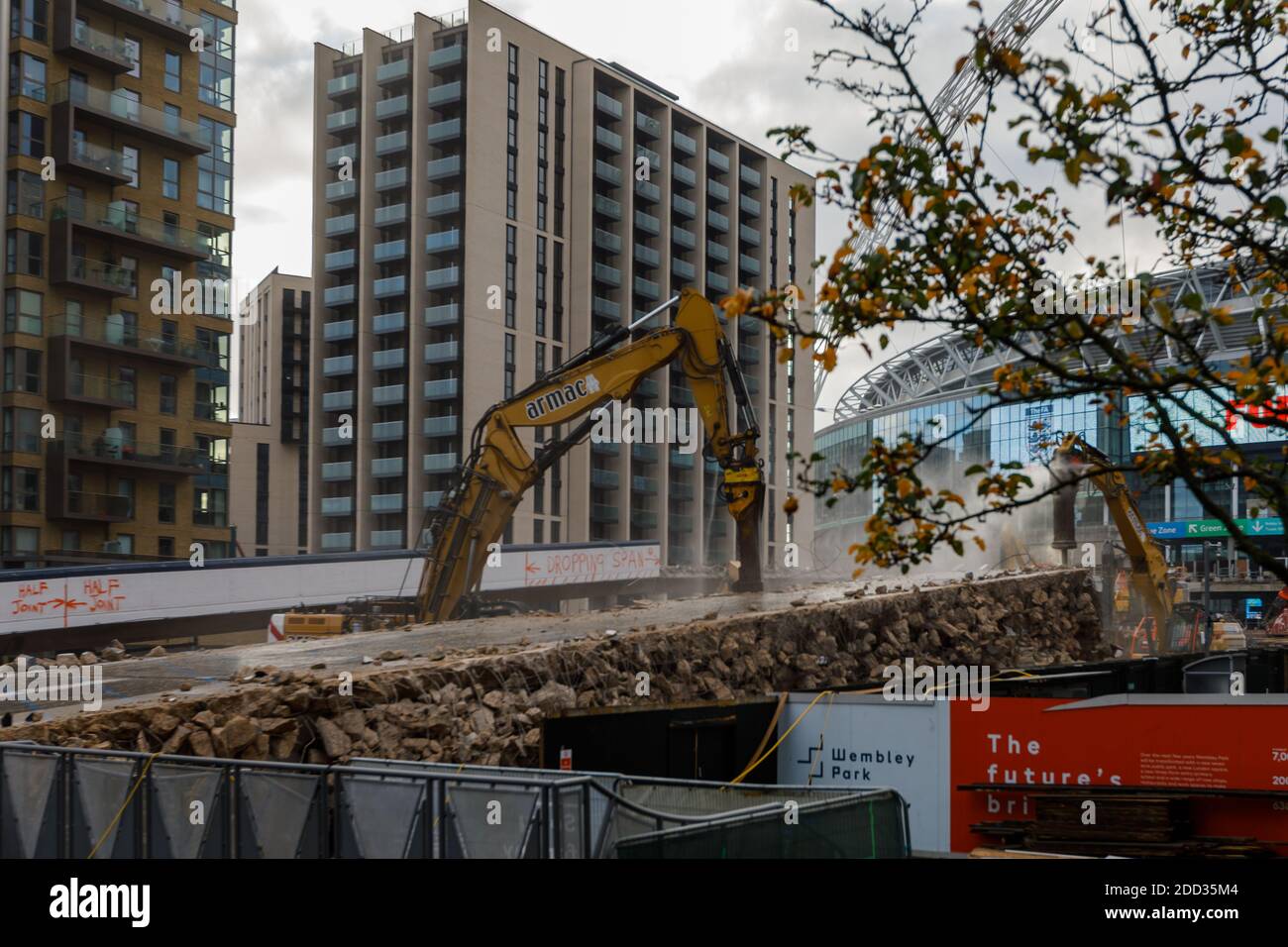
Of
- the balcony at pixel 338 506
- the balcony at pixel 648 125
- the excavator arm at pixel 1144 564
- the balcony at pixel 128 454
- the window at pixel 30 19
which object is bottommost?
the excavator arm at pixel 1144 564

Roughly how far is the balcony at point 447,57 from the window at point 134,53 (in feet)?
54.1

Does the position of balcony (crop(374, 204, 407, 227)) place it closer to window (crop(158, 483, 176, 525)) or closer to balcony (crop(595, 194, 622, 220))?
balcony (crop(595, 194, 622, 220))

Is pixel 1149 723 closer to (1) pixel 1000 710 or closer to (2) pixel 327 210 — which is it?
(1) pixel 1000 710

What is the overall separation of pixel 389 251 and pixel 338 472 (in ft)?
41.2

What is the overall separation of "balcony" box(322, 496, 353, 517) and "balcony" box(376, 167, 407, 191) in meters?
17.3

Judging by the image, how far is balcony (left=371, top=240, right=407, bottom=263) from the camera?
68.5m

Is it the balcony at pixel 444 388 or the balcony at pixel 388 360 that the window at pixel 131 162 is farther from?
the balcony at pixel 444 388

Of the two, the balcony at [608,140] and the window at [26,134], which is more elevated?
the balcony at [608,140]

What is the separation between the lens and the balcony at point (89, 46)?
5066 centimetres

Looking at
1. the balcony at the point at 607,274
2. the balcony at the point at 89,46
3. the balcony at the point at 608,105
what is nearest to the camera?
the balcony at the point at 89,46

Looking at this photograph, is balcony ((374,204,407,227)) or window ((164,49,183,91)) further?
balcony ((374,204,407,227))

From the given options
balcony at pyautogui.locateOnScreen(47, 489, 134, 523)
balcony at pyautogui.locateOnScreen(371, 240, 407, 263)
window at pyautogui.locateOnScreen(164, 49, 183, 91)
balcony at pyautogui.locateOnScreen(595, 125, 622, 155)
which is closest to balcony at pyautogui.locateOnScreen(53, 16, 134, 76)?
window at pyautogui.locateOnScreen(164, 49, 183, 91)

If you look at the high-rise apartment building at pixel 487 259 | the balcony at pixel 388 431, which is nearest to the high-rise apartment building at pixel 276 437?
the high-rise apartment building at pixel 487 259
